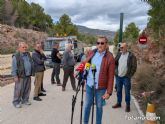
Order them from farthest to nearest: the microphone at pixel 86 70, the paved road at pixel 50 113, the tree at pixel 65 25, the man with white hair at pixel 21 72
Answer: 1. the tree at pixel 65 25
2. the man with white hair at pixel 21 72
3. the paved road at pixel 50 113
4. the microphone at pixel 86 70

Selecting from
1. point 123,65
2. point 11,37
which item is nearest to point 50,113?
point 123,65

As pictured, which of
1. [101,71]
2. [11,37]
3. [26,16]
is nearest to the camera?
[101,71]

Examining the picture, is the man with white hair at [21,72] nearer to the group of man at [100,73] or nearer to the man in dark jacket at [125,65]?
the group of man at [100,73]

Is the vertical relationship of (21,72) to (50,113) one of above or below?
above

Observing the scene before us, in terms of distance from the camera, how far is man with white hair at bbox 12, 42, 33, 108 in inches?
431

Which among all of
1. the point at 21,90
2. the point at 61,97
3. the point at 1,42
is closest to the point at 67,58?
the point at 61,97

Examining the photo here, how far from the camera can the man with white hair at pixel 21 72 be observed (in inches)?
431

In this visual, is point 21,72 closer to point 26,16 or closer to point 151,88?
point 151,88

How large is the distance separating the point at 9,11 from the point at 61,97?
274 feet

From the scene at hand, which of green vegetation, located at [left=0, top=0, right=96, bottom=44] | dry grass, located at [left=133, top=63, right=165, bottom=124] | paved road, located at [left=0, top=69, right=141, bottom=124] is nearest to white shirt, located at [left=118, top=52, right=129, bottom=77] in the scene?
paved road, located at [left=0, top=69, right=141, bottom=124]

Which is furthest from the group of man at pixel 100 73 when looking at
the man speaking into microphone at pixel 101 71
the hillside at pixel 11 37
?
the hillside at pixel 11 37

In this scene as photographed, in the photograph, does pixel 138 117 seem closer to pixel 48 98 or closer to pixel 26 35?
pixel 48 98

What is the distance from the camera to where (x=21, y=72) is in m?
11.0

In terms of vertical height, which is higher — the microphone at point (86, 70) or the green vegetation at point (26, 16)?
the green vegetation at point (26, 16)
